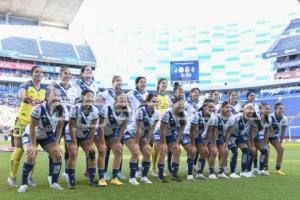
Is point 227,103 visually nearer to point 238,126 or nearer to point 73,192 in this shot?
point 238,126

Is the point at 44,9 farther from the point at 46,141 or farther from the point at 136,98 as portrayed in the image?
the point at 46,141

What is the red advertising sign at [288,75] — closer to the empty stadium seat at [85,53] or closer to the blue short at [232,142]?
the empty stadium seat at [85,53]

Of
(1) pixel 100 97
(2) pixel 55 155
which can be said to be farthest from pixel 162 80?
(2) pixel 55 155

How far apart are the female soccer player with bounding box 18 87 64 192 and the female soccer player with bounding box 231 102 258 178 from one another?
4292 millimetres

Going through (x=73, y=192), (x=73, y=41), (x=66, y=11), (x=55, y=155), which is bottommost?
(x=73, y=192)

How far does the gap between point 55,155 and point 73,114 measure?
79 cm

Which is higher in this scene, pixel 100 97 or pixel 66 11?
pixel 66 11

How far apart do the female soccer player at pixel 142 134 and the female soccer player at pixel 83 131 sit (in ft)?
2.64

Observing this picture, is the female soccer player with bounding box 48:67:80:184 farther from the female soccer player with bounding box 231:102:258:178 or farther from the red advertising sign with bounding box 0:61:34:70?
the red advertising sign with bounding box 0:61:34:70

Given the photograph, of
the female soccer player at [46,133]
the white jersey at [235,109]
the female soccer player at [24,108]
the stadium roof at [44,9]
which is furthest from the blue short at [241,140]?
the stadium roof at [44,9]

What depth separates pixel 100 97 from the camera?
352 inches

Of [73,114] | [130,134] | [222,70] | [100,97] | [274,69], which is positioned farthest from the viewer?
[222,70]

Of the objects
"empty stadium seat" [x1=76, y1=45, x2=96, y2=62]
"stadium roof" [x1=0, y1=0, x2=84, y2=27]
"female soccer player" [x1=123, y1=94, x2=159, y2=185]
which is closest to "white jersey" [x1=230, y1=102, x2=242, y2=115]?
"female soccer player" [x1=123, y1=94, x2=159, y2=185]

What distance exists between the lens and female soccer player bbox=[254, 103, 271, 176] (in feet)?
32.1
